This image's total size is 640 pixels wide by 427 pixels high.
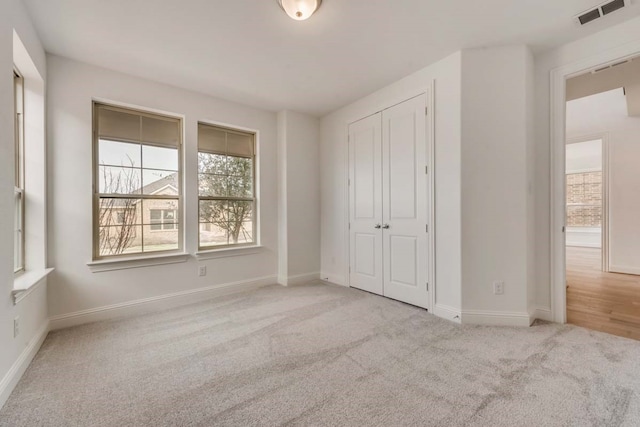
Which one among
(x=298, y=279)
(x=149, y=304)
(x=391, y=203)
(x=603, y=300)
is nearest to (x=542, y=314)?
(x=603, y=300)

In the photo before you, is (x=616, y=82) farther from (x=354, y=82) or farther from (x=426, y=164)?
(x=354, y=82)

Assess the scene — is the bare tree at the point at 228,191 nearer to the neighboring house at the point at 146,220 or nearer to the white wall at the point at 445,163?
the neighboring house at the point at 146,220

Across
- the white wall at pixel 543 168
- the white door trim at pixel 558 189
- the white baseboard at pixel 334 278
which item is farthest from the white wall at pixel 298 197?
the white door trim at pixel 558 189

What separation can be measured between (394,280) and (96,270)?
3219 mm

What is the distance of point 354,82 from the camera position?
3.25 meters

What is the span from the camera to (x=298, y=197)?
4.20 metres

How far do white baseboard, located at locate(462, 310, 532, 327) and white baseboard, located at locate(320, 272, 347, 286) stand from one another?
1.72 meters

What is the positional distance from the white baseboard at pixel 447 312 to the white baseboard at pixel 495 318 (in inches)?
2.1

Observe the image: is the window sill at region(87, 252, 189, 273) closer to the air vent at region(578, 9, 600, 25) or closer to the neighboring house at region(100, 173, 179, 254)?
the neighboring house at region(100, 173, 179, 254)

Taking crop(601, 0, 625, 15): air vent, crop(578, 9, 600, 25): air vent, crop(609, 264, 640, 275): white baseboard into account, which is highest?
crop(578, 9, 600, 25): air vent

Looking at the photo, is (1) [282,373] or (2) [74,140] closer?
(1) [282,373]

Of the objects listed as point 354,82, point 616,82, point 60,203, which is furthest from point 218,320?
point 616,82

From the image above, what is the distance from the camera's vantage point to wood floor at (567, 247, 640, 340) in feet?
8.27

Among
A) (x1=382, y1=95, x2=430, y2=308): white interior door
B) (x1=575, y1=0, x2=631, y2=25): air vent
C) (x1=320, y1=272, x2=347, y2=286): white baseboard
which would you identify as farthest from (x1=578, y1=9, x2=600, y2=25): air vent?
(x1=320, y1=272, x2=347, y2=286): white baseboard
